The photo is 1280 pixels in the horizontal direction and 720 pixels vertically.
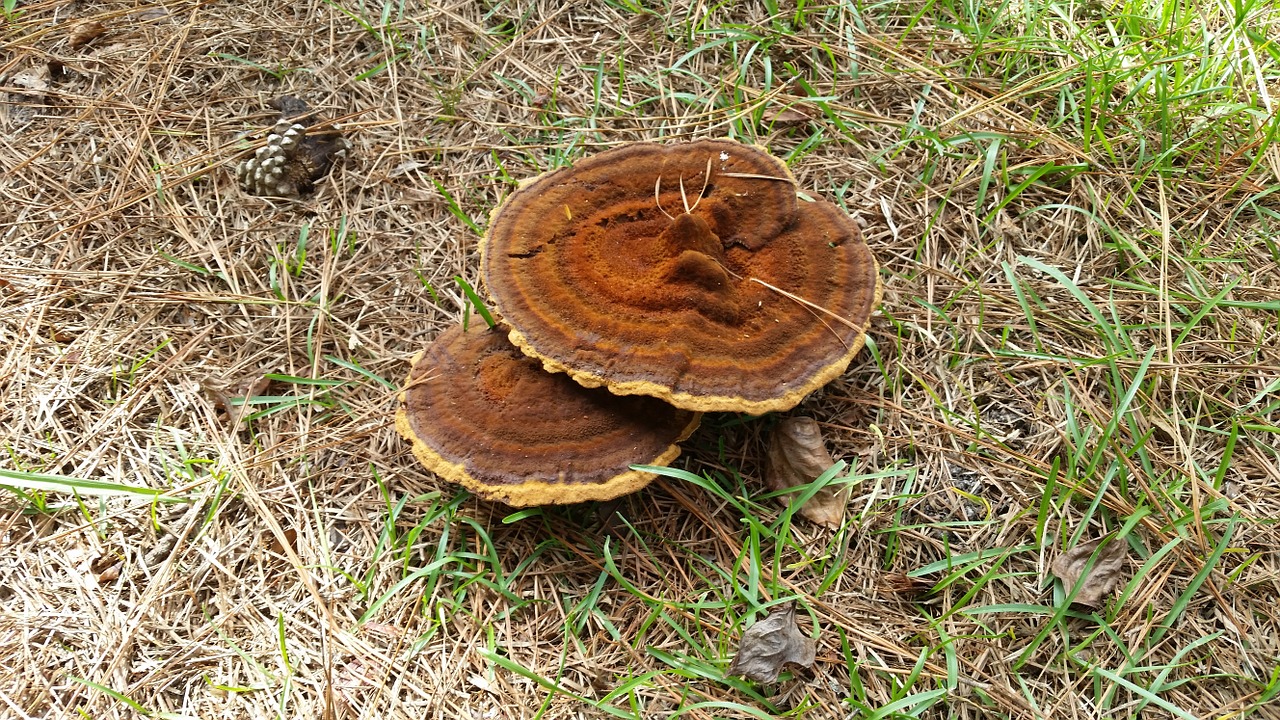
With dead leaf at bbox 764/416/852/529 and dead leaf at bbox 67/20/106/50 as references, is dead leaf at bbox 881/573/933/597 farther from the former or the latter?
dead leaf at bbox 67/20/106/50

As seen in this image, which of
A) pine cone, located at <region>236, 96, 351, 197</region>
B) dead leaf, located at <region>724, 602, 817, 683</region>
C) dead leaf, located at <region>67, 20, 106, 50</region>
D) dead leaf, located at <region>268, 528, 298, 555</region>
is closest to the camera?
dead leaf, located at <region>724, 602, 817, 683</region>

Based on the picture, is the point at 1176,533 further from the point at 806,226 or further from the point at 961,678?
the point at 806,226

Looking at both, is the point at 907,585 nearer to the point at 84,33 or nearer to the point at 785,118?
the point at 785,118

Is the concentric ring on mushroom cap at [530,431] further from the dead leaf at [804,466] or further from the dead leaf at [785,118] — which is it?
the dead leaf at [785,118]

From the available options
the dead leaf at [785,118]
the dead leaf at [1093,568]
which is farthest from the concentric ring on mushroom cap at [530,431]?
the dead leaf at [785,118]

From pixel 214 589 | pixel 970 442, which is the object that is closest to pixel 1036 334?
pixel 970 442

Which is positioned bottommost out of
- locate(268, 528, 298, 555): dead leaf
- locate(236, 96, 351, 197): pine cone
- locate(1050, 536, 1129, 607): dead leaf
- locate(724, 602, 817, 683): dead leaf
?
locate(268, 528, 298, 555): dead leaf

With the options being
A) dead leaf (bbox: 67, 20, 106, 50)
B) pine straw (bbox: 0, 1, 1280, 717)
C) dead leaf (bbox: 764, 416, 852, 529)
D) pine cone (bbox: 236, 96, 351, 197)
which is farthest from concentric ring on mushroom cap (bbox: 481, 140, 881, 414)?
dead leaf (bbox: 67, 20, 106, 50)
